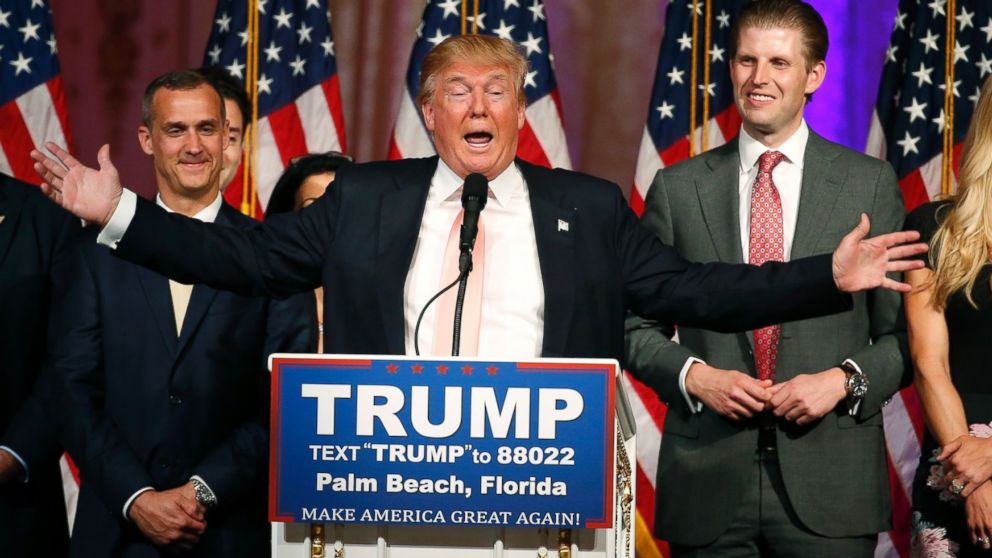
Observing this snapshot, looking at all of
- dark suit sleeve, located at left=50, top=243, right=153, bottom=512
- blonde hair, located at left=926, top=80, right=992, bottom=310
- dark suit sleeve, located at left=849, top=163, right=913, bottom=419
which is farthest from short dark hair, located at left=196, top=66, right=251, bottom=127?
blonde hair, located at left=926, top=80, right=992, bottom=310

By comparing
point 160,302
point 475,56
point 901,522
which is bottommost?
point 901,522

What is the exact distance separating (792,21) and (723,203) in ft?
1.44

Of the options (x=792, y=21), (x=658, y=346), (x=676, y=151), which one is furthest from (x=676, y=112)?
(x=658, y=346)

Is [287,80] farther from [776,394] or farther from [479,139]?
[776,394]

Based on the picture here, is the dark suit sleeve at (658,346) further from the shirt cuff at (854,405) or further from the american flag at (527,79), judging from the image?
the american flag at (527,79)

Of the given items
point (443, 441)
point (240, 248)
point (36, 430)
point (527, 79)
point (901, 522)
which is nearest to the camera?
point (443, 441)

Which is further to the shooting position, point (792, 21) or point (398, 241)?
point (792, 21)

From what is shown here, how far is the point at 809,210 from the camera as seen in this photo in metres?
2.88

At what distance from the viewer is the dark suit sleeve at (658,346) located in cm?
286

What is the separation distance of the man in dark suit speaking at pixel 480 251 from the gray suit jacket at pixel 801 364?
1.11 feet

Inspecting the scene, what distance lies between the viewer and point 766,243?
2871mm

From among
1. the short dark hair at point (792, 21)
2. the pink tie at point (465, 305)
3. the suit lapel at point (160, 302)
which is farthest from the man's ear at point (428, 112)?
the short dark hair at point (792, 21)

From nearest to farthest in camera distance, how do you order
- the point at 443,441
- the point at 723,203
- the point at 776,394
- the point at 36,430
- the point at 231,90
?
the point at 443,441 < the point at 776,394 < the point at 723,203 < the point at 36,430 < the point at 231,90

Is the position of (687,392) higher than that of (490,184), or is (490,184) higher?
(490,184)
